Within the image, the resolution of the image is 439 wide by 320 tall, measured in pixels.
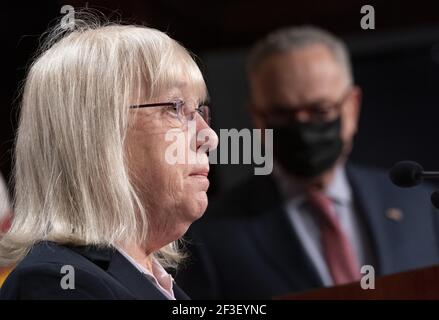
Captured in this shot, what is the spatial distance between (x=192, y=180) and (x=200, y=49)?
198 centimetres

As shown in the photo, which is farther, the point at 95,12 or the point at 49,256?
the point at 95,12

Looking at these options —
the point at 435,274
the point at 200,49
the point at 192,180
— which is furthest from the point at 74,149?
the point at 200,49

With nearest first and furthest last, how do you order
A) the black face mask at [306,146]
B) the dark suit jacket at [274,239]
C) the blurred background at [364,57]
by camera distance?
the dark suit jacket at [274,239]
the black face mask at [306,146]
the blurred background at [364,57]

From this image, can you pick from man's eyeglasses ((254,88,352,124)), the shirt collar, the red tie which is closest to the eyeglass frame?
man's eyeglasses ((254,88,352,124))

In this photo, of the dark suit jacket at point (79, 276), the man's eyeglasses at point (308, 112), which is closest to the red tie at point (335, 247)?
the man's eyeglasses at point (308, 112)

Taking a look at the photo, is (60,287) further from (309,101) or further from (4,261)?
(309,101)

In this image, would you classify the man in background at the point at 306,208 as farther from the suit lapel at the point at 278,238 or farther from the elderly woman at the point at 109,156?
the elderly woman at the point at 109,156

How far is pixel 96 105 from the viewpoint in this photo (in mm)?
1528

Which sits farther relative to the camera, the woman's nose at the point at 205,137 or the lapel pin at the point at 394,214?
the lapel pin at the point at 394,214

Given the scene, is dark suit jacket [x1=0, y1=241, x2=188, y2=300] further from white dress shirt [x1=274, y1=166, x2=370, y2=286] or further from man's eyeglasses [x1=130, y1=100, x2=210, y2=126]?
white dress shirt [x1=274, y1=166, x2=370, y2=286]

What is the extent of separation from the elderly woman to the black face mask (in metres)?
1.58

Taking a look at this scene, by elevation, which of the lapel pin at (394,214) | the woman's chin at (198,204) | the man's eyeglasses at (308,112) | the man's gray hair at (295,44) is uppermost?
the man's gray hair at (295,44)

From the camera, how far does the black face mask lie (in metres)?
3.18

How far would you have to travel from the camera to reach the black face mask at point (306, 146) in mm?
3184
